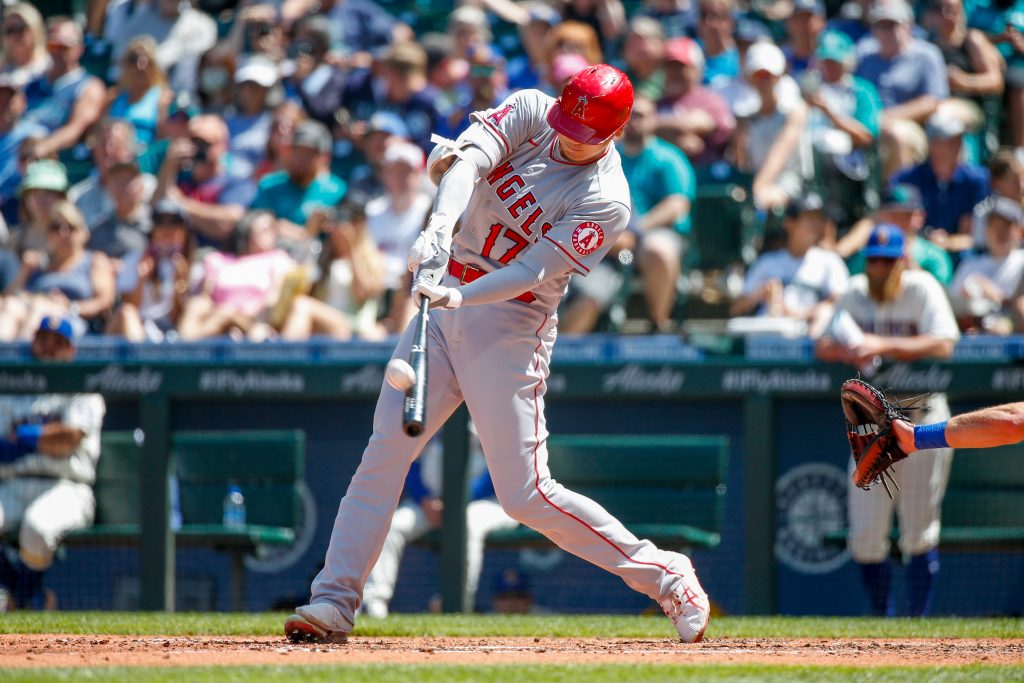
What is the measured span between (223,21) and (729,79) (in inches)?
177

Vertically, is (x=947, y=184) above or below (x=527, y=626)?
above

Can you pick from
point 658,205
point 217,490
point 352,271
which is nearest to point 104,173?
point 352,271

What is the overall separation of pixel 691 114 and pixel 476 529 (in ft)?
11.7

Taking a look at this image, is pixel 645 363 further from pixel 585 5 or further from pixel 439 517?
pixel 585 5

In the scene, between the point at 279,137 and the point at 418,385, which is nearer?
the point at 418,385

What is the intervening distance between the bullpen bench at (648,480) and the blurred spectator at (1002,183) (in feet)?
7.22

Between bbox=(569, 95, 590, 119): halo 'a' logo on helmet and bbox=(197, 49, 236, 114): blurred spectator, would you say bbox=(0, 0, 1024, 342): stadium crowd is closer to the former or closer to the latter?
bbox=(197, 49, 236, 114): blurred spectator

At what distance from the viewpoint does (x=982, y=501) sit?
261 inches

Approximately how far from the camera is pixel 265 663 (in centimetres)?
392

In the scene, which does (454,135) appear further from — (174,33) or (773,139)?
(174,33)

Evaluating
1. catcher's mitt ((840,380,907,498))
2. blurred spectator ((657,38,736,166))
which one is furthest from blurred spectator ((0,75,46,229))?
catcher's mitt ((840,380,907,498))

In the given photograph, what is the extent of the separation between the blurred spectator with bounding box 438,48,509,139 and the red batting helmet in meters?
4.45

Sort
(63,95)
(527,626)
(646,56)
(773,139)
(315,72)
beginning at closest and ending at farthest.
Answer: (527,626)
(773,139)
(646,56)
(315,72)
(63,95)

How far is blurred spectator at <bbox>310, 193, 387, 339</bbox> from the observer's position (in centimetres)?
820
